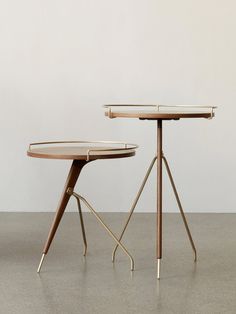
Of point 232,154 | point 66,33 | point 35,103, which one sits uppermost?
point 66,33

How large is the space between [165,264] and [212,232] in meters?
0.90

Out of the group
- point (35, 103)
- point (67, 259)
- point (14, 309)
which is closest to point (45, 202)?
point (35, 103)

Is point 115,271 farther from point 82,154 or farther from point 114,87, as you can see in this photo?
point 114,87

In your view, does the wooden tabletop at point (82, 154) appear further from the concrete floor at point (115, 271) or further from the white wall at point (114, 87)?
the white wall at point (114, 87)

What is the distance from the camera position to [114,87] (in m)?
5.43

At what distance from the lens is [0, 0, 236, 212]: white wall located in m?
5.38

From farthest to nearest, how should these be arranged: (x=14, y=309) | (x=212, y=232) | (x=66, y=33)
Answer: (x=66, y=33) < (x=212, y=232) < (x=14, y=309)

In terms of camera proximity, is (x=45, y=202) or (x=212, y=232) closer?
(x=212, y=232)

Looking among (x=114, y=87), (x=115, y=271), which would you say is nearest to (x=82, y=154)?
(x=115, y=271)

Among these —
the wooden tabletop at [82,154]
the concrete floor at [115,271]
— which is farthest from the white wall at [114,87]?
the wooden tabletop at [82,154]

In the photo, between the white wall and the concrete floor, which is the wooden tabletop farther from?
the white wall

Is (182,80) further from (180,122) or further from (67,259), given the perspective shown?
(67,259)

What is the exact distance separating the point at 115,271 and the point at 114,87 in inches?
75.9

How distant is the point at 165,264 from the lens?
394cm
